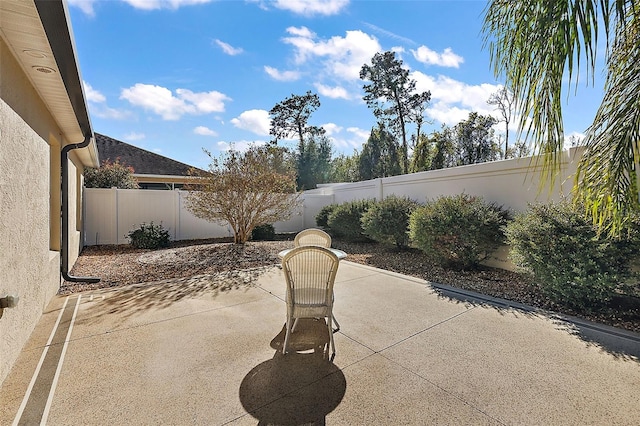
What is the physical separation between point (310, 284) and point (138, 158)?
1769 centimetres

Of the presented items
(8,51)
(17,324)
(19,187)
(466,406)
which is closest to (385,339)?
(466,406)

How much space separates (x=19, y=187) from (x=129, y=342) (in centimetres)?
205

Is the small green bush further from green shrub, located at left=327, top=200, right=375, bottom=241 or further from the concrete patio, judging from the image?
green shrub, located at left=327, top=200, right=375, bottom=241

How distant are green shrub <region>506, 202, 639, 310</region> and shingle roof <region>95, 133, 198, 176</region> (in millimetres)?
17130

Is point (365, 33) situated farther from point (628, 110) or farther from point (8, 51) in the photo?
point (8, 51)

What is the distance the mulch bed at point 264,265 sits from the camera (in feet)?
13.9

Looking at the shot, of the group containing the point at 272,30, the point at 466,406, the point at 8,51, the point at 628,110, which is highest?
the point at 272,30

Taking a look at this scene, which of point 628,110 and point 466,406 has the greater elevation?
point 628,110

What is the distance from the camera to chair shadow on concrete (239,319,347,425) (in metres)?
2.16

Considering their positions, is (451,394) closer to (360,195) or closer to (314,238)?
(314,238)

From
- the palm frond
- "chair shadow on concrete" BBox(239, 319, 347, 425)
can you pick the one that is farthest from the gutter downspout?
the palm frond

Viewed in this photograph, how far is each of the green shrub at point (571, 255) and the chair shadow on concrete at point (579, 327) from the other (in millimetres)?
441

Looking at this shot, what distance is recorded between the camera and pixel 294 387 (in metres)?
2.49

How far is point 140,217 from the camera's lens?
10.4 meters
